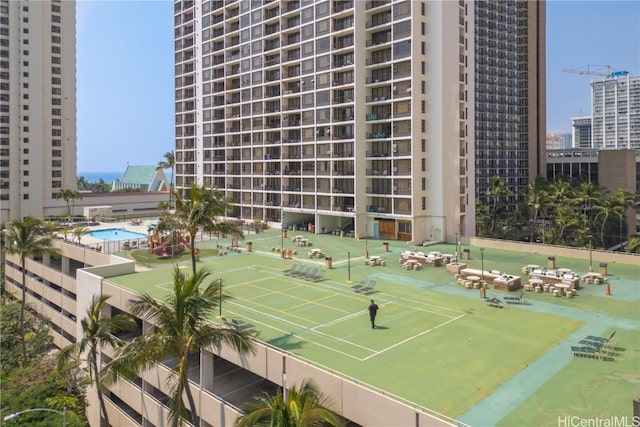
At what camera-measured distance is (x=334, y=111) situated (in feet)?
189

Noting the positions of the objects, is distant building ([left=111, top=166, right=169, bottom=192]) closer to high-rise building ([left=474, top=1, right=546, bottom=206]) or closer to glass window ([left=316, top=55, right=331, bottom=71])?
high-rise building ([left=474, top=1, right=546, bottom=206])

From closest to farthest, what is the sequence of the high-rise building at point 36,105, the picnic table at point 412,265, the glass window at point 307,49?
the picnic table at point 412,265 → the glass window at point 307,49 → the high-rise building at point 36,105

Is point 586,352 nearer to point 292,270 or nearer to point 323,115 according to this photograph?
point 292,270

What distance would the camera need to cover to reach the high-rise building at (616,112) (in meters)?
162

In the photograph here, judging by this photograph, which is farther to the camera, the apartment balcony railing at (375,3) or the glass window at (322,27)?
the glass window at (322,27)

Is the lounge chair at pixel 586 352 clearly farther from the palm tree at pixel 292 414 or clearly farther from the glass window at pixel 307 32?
the glass window at pixel 307 32

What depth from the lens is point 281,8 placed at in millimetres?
64062

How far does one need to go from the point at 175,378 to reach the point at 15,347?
27895mm

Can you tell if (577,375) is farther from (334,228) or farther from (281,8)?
(281,8)

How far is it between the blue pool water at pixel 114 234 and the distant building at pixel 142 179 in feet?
291

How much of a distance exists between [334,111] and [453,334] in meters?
38.2

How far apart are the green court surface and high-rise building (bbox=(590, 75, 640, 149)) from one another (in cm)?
15192

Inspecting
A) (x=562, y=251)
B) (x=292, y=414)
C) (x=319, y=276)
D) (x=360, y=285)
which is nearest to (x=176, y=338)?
(x=292, y=414)

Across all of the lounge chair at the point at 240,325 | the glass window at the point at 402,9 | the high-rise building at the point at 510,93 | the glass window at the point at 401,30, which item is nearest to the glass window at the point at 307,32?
the glass window at the point at 402,9
